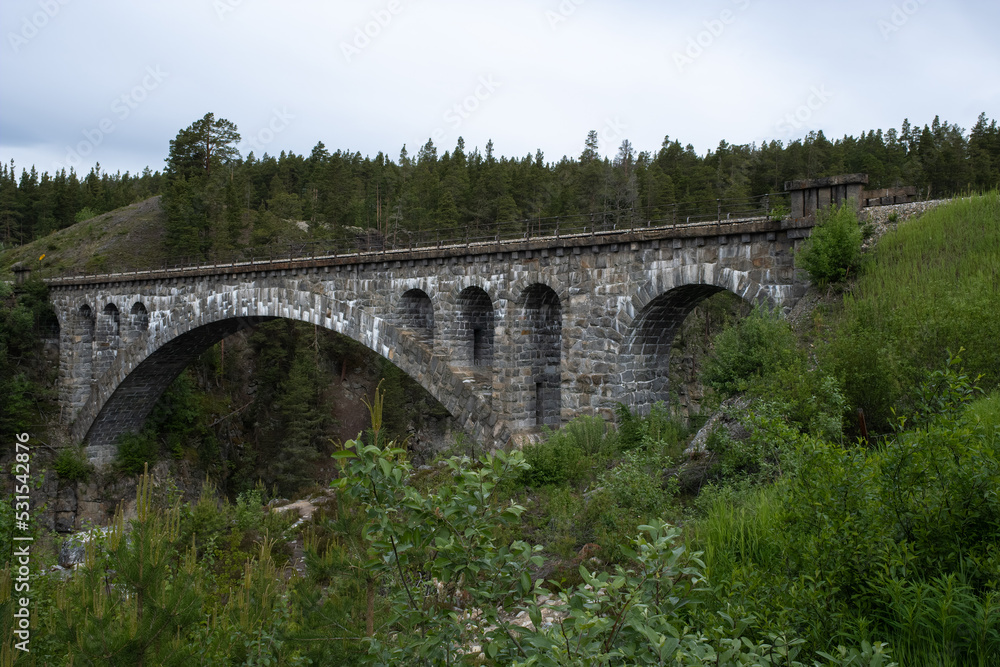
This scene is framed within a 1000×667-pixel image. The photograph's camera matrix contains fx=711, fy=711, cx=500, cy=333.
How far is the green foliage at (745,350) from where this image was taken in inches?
433

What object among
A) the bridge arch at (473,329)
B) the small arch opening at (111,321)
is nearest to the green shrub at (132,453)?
the small arch opening at (111,321)

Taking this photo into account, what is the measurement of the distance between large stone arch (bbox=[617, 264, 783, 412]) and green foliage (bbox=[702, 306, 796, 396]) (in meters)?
3.10

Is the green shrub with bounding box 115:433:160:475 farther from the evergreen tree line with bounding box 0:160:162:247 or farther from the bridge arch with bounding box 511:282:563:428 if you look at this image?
the evergreen tree line with bounding box 0:160:162:247

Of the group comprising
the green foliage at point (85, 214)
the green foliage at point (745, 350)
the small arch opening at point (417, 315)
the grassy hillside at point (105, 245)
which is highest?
the green foliage at point (85, 214)

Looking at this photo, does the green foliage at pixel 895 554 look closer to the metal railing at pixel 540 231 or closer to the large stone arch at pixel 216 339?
the metal railing at pixel 540 231

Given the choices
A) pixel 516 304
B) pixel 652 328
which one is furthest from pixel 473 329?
pixel 652 328

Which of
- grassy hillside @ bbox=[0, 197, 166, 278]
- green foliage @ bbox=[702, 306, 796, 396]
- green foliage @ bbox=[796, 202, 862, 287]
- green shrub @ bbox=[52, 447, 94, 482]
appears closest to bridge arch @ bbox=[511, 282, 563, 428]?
green foliage @ bbox=[702, 306, 796, 396]

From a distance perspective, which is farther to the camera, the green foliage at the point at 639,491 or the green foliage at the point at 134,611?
the green foliage at the point at 639,491

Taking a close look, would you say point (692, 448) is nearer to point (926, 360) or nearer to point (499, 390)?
point (926, 360)

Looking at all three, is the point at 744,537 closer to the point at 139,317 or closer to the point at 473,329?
the point at 473,329

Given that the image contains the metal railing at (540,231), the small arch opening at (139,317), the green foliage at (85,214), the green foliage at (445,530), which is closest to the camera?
the green foliage at (445,530)

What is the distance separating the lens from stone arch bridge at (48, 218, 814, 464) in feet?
47.9

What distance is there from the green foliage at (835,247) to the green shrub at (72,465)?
112 feet

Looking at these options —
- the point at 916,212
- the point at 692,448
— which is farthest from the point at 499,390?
the point at 916,212
